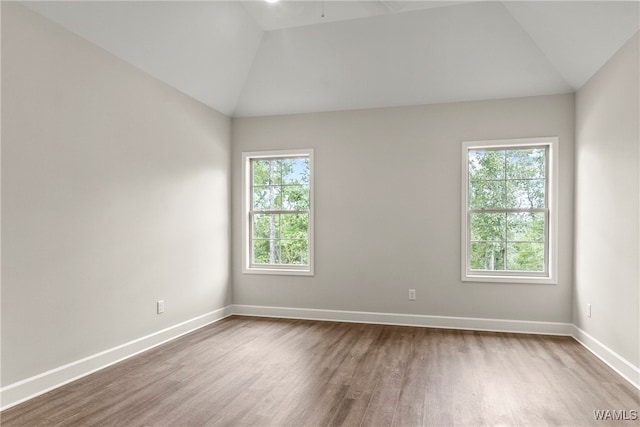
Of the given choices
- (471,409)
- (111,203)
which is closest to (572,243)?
(471,409)

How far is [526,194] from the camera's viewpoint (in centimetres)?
457

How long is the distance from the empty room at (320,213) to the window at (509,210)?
26 millimetres

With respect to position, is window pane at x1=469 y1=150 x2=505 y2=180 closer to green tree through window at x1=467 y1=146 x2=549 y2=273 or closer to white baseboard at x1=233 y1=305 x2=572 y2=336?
green tree through window at x1=467 y1=146 x2=549 y2=273

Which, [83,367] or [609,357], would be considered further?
[609,357]

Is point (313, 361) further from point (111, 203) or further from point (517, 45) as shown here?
point (517, 45)

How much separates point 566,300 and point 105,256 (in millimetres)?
4722

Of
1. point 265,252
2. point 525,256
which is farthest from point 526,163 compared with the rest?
point 265,252

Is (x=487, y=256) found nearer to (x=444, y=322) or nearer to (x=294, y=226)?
(x=444, y=322)

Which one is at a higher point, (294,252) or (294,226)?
(294,226)

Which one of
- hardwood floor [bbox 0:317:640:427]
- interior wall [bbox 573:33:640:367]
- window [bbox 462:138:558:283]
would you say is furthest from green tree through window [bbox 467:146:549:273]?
hardwood floor [bbox 0:317:640:427]

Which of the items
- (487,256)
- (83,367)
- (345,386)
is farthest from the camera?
(487,256)

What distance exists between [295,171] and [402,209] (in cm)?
154

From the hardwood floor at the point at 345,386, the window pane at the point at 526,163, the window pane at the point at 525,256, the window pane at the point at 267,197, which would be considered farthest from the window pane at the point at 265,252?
the window pane at the point at 526,163

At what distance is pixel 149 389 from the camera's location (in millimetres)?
2859
